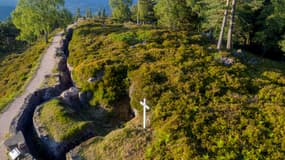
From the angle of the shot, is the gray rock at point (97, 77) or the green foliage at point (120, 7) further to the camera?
the green foliage at point (120, 7)

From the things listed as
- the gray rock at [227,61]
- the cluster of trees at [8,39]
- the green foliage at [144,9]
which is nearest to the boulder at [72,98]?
the gray rock at [227,61]

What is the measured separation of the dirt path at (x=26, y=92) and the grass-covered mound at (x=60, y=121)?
248 centimetres

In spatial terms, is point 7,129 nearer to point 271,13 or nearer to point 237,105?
point 237,105

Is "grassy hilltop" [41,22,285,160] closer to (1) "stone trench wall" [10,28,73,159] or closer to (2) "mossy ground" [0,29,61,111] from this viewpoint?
(1) "stone trench wall" [10,28,73,159]

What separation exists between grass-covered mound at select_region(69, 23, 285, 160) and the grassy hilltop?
0.14 ft

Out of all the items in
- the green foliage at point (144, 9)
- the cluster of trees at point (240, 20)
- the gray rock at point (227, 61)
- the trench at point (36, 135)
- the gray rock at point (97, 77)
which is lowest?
the trench at point (36, 135)

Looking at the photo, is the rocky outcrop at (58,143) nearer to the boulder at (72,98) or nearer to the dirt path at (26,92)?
the dirt path at (26,92)

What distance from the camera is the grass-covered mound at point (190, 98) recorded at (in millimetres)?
12241

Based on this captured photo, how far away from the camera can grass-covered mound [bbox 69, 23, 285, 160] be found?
1224cm

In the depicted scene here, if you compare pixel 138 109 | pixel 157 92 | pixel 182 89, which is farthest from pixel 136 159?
pixel 182 89

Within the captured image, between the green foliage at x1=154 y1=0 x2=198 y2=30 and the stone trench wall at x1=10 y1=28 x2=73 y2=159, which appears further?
the green foliage at x1=154 y1=0 x2=198 y2=30

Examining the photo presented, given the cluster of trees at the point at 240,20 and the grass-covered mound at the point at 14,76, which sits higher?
the cluster of trees at the point at 240,20

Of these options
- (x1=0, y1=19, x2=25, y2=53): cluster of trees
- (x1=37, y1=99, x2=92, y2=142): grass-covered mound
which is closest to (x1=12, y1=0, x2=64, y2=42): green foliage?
(x1=0, y1=19, x2=25, y2=53): cluster of trees

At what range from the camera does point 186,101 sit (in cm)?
1563
